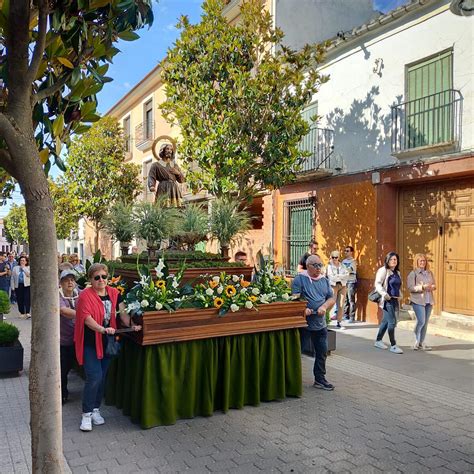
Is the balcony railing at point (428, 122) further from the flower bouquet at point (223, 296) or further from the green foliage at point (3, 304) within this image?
the green foliage at point (3, 304)

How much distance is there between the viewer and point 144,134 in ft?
80.2

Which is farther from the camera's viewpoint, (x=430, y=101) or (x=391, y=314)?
(x=430, y=101)

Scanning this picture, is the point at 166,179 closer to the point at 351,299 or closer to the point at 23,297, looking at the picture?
the point at 351,299

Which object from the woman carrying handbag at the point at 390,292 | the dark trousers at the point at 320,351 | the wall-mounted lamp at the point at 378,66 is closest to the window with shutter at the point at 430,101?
the wall-mounted lamp at the point at 378,66

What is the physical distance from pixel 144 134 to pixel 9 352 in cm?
1933

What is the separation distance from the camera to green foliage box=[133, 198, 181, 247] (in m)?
6.37

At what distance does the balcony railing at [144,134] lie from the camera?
2333 cm

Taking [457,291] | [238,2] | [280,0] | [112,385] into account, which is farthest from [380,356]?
[238,2]

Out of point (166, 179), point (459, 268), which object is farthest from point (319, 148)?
point (166, 179)

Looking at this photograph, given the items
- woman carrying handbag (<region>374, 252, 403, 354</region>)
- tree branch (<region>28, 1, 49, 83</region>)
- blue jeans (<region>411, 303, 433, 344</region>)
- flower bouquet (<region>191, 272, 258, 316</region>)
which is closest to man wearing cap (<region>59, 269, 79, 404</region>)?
flower bouquet (<region>191, 272, 258, 316</region>)

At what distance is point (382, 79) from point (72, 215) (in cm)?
1864

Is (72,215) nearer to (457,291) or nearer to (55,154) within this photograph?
(457,291)

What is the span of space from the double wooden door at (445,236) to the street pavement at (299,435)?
3610 mm

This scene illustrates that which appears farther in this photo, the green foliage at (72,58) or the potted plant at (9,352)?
the potted plant at (9,352)
